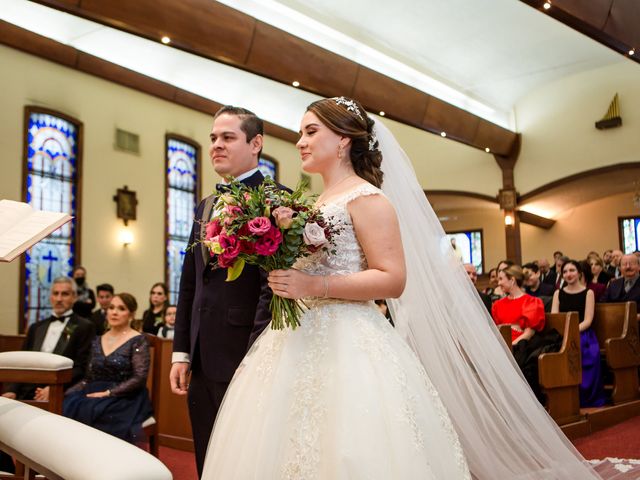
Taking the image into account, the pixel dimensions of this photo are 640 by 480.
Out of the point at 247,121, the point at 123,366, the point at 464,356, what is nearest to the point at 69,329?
the point at 123,366

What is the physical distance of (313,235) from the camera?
78.8 inches

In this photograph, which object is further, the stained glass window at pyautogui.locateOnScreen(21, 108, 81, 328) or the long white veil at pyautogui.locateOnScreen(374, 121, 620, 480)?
the stained glass window at pyautogui.locateOnScreen(21, 108, 81, 328)

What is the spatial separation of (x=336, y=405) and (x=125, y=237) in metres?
9.57

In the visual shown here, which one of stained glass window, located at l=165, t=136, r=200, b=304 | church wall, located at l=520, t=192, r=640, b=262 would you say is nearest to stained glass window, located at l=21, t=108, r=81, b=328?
stained glass window, located at l=165, t=136, r=200, b=304

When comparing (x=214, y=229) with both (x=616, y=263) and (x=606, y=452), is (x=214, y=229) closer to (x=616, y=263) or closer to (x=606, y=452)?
(x=606, y=452)

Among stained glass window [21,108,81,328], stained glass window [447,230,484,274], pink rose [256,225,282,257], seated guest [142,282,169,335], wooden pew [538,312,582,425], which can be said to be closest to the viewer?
pink rose [256,225,282,257]

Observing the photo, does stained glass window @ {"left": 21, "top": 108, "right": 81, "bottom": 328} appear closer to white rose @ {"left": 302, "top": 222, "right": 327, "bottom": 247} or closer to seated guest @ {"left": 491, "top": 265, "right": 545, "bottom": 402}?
seated guest @ {"left": 491, "top": 265, "right": 545, "bottom": 402}

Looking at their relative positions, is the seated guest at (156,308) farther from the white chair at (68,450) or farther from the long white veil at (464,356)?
the white chair at (68,450)

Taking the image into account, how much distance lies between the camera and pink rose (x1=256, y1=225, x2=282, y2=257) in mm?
1965

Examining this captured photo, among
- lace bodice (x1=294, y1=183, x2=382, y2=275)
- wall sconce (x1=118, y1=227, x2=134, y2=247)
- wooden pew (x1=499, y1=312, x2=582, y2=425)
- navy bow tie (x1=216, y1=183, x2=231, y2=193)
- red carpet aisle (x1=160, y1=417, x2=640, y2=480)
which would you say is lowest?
red carpet aisle (x1=160, y1=417, x2=640, y2=480)

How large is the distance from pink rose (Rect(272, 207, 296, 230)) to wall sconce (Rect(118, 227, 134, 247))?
31.0 ft

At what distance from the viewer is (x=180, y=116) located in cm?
1223

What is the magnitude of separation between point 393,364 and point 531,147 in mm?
Answer: 13348

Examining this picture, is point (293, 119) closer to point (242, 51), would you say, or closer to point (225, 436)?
point (242, 51)
